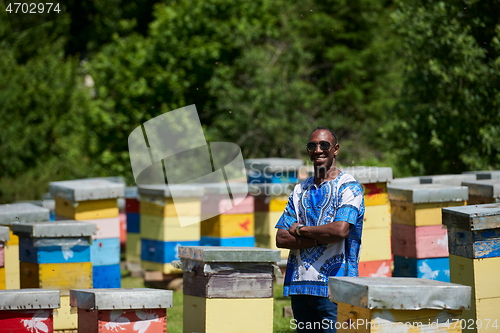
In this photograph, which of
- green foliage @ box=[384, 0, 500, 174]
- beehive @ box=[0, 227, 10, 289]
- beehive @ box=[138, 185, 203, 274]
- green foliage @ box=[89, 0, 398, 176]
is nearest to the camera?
beehive @ box=[0, 227, 10, 289]

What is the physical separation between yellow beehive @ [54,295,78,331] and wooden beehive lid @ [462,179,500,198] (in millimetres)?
3492

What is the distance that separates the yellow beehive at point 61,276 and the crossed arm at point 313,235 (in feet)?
7.39

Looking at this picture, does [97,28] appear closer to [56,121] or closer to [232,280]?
[56,121]

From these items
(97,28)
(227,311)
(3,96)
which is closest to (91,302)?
(227,311)

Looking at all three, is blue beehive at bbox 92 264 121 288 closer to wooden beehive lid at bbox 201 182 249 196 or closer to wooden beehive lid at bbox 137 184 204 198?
wooden beehive lid at bbox 137 184 204 198

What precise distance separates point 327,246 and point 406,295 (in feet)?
1.95

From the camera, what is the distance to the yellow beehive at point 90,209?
6.11 meters

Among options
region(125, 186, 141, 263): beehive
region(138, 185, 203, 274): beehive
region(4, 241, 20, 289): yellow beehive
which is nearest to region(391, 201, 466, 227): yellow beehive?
region(138, 185, 203, 274): beehive

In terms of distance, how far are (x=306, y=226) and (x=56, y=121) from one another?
49.4ft

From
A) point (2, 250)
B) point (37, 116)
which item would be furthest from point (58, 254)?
point (37, 116)

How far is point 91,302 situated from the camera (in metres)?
3.62

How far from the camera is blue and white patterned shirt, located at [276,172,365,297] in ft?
10.9

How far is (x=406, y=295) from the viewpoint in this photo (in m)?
2.89

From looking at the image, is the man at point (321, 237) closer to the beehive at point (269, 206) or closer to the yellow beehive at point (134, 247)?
the beehive at point (269, 206)
